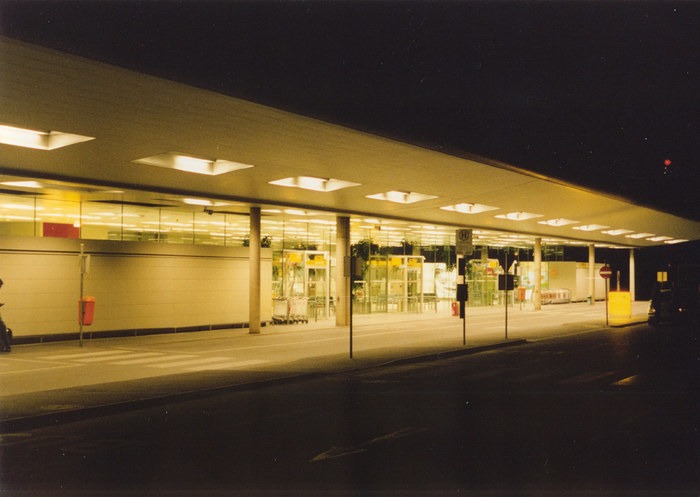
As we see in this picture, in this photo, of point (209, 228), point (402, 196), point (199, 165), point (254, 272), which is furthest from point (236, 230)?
point (199, 165)

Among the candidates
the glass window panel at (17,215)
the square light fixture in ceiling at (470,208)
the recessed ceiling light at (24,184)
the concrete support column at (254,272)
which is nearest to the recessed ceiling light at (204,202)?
the concrete support column at (254,272)

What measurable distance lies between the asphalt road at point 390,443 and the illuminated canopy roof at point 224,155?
535 cm

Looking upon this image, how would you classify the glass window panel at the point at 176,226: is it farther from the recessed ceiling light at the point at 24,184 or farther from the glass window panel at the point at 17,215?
the recessed ceiling light at the point at 24,184

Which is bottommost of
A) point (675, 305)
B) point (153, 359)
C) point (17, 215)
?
point (153, 359)

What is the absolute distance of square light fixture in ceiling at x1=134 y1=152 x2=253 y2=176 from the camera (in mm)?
17266

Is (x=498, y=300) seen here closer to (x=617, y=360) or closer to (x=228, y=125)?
(x=617, y=360)

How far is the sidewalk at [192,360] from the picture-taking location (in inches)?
433

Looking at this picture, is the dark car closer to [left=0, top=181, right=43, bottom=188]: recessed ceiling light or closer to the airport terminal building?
the airport terminal building

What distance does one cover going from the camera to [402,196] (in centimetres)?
2562

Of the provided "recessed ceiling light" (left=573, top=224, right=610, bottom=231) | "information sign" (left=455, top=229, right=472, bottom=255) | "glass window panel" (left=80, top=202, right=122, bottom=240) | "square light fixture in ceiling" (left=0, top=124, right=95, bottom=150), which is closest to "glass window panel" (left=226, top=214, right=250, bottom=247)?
"glass window panel" (left=80, top=202, right=122, bottom=240)

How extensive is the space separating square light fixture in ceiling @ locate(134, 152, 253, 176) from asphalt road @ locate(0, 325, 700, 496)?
736 cm

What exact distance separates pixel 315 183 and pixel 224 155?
19.1 feet

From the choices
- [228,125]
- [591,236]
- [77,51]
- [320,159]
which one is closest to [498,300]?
[591,236]

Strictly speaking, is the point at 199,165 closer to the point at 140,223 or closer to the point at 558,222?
the point at 140,223
